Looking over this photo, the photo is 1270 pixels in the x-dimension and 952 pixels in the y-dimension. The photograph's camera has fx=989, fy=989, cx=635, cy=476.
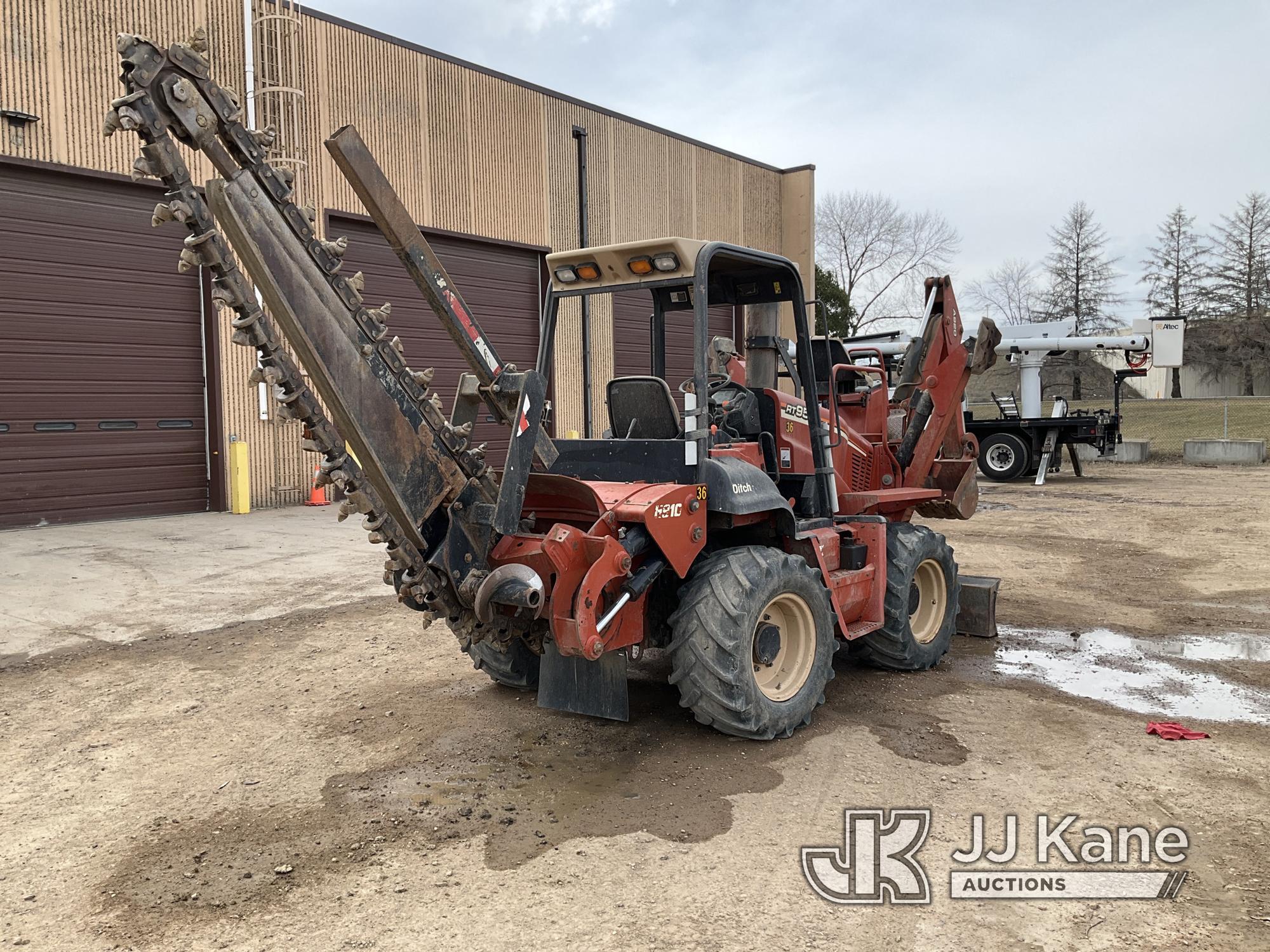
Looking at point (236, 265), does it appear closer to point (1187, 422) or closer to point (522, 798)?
point (522, 798)

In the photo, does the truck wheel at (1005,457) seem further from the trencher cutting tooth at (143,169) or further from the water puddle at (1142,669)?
the trencher cutting tooth at (143,169)

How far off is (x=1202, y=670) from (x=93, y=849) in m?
6.62

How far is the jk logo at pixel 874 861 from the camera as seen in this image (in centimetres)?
362

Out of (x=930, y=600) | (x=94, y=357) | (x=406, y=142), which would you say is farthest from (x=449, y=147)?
(x=930, y=600)

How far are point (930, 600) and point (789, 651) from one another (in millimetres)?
1956

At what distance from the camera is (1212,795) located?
4480mm

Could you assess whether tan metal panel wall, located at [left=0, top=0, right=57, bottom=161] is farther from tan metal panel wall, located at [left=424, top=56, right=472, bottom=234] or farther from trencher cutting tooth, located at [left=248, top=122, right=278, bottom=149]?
trencher cutting tooth, located at [left=248, top=122, right=278, bottom=149]

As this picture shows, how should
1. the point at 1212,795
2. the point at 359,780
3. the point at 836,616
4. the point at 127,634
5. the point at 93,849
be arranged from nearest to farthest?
the point at 93,849, the point at 1212,795, the point at 359,780, the point at 836,616, the point at 127,634

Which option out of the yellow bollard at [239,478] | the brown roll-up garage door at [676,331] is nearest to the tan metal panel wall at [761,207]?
the yellow bollard at [239,478]

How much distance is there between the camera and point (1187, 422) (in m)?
30.9

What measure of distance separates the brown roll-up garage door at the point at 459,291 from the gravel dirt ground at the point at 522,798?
30.8ft

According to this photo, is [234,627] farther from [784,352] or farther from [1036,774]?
[1036,774]

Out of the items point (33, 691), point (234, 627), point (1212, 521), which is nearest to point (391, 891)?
point (33, 691)

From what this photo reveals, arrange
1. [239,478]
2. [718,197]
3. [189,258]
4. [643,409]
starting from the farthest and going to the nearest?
[718,197] < [239,478] < [643,409] < [189,258]
